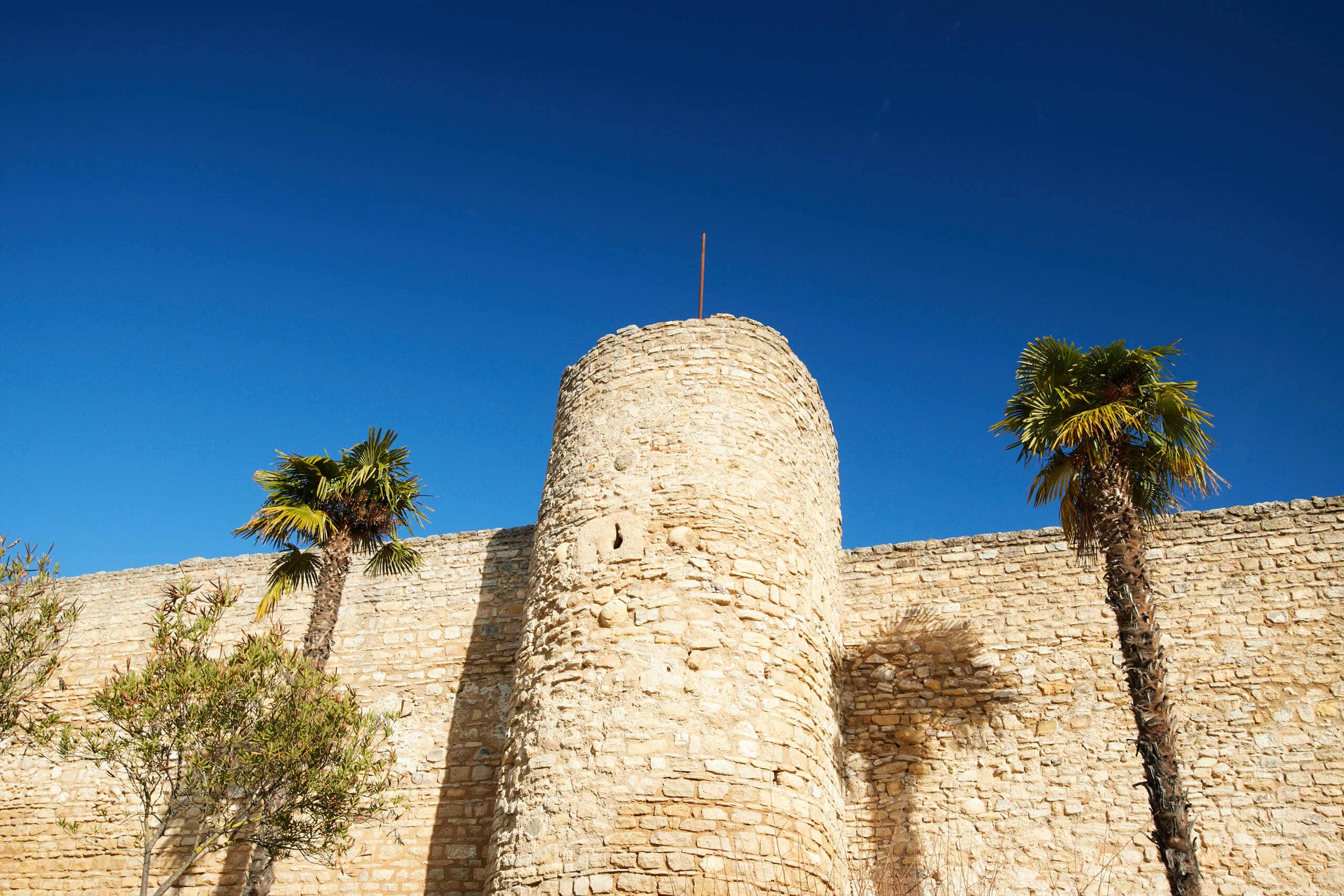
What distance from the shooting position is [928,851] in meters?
10.8

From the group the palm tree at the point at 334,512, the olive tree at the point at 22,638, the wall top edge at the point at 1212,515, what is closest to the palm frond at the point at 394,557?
the palm tree at the point at 334,512

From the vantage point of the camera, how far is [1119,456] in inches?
386

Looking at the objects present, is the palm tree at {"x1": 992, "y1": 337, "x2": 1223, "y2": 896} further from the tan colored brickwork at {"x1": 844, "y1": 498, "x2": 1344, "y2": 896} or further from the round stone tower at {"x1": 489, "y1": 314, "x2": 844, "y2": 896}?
the round stone tower at {"x1": 489, "y1": 314, "x2": 844, "y2": 896}

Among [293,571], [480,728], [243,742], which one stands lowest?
[243,742]

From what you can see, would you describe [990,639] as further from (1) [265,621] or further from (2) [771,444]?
(1) [265,621]

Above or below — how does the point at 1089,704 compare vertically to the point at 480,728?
above

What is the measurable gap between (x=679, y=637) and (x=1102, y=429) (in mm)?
4854

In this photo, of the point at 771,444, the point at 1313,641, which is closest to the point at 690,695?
the point at 771,444

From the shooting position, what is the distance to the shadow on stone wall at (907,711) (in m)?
11.1

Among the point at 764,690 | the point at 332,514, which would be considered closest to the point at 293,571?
the point at 332,514

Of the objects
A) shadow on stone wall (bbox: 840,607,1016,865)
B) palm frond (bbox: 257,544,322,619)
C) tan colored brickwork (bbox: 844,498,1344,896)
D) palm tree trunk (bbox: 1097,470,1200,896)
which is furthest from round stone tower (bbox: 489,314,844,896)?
palm frond (bbox: 257,544,322,619)

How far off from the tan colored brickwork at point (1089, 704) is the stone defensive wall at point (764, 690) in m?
0.03

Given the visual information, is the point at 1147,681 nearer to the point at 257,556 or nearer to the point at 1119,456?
the point at 1119,456

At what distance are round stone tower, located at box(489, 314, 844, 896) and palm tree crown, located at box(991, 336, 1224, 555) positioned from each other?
2.66m
